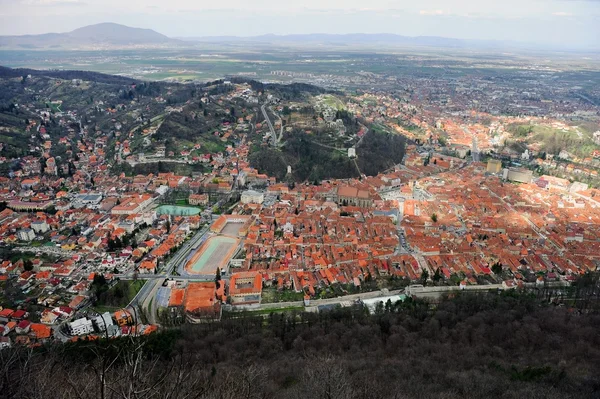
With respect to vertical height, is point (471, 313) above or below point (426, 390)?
below

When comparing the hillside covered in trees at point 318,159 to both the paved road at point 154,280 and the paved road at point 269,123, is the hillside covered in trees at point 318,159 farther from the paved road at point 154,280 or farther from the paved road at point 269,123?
the paved road at point 154,280

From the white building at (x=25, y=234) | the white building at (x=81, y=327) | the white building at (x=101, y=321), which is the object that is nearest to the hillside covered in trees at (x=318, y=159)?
the white building at (x=25, y=234)

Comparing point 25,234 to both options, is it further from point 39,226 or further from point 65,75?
point 65,75

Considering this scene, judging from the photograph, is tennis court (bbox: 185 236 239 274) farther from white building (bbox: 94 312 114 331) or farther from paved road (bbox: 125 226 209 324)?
white building (bbox: 94 312 114 331)

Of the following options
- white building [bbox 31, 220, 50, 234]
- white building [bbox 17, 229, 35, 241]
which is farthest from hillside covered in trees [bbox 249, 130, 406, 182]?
white building [bbox 17, 229, 35, 241]

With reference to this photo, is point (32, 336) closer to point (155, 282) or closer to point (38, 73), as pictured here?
point (155, 282)

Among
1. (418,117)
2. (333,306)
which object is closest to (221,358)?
(333,306)

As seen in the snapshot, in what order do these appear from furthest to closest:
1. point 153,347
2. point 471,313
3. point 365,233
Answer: point 365,233 → point 471,313 → point 153,347
